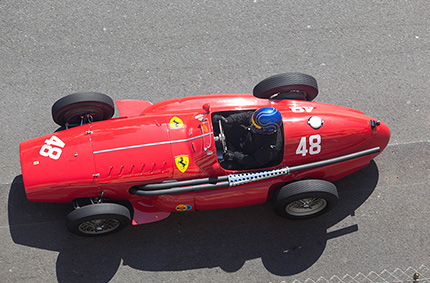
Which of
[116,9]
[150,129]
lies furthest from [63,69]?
[150,129]

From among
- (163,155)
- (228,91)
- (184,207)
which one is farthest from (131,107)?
(184,207)

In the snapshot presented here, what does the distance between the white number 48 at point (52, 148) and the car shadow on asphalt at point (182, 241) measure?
980mm

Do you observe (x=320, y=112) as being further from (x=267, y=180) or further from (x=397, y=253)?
(x=397, y=253)

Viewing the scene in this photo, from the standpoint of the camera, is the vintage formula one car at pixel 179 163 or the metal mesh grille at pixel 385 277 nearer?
the vintage formula one car at pixel 179 163

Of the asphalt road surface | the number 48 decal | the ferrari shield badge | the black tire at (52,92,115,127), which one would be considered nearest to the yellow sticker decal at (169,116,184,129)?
the ferrari shield badge

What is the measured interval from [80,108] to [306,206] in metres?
3.21

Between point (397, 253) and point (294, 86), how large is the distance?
2.67 meters

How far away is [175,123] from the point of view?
5668 millimetres

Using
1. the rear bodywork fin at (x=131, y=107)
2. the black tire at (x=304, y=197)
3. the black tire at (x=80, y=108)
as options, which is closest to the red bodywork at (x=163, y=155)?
the black tire at (x=304, y=197)

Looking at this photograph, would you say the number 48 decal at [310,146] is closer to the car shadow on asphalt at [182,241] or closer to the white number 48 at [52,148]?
the car shadow on asphalt at [182,241]

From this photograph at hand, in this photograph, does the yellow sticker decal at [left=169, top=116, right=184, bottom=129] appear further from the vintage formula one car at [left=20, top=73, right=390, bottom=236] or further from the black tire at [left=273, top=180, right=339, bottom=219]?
the black tire at [left=273, top=180, right=339, bottom=219]

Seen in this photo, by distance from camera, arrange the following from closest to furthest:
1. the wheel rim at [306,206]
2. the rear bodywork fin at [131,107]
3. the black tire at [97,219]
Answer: the black tire at [97,219], the wheel rim at [306,206], the rear bodywork fin at [131,107]

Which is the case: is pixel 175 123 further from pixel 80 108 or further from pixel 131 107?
pixel 80 108

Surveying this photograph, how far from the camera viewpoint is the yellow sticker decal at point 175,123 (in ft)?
18.5
